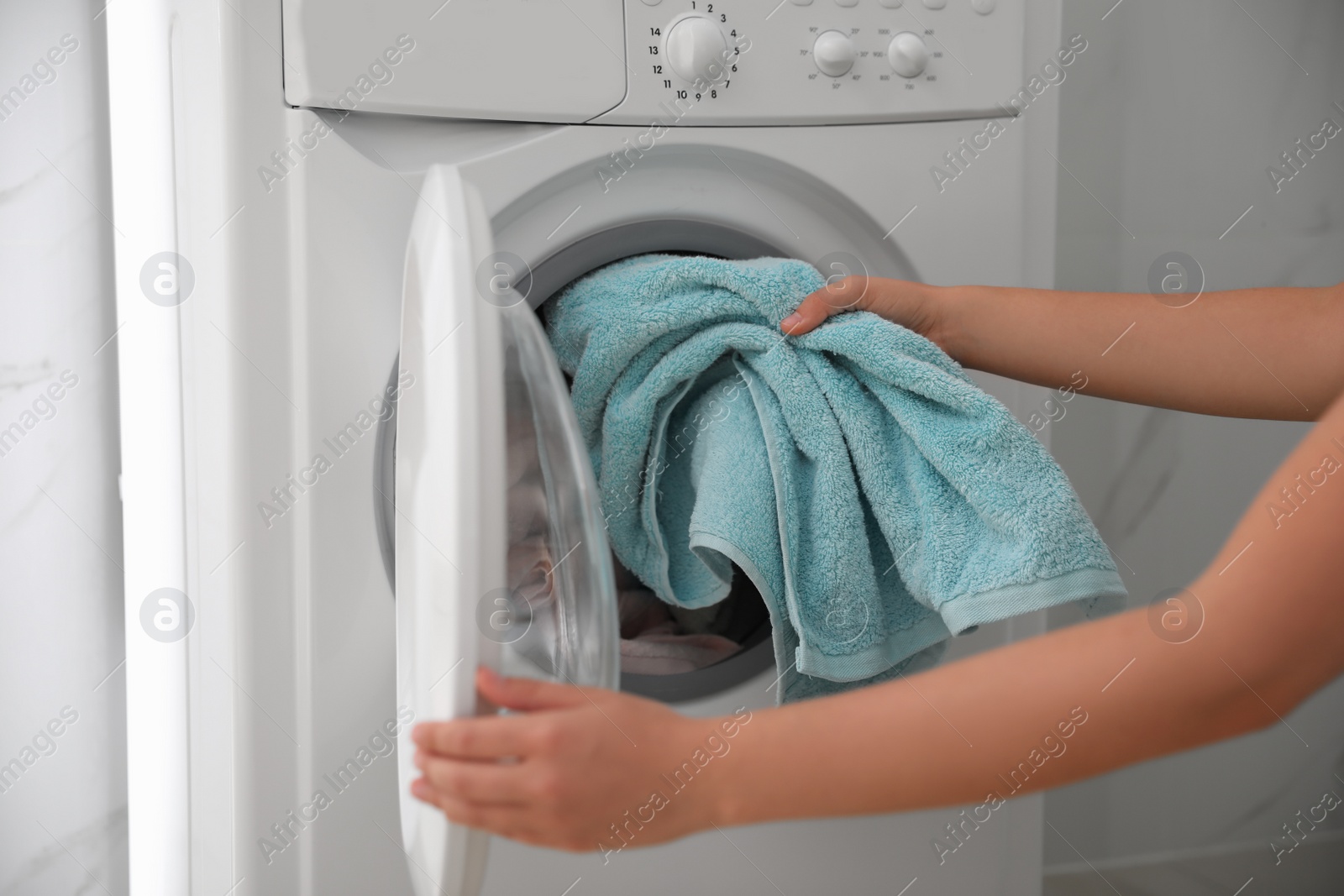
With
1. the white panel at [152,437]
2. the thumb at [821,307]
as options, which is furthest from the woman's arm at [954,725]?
the white panel at [152,437]

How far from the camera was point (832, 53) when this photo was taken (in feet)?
2.42

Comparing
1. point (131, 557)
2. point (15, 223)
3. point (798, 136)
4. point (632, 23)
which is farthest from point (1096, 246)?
point (15, 223)

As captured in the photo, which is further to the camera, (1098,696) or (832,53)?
(832,53)

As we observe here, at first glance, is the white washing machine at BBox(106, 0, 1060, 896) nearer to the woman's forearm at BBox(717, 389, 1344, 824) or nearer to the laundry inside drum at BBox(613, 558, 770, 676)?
the laundry inside drum at BBox(613, 558, 770, 676)

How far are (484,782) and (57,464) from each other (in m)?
0.86

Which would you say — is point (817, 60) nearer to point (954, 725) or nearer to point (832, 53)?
point (832, 53)

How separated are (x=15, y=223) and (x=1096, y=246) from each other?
47.9 inches

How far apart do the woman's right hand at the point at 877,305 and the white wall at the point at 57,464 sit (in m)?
0.80

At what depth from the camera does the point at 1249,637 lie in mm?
392

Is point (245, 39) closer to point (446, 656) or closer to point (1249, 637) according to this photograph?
point (446, 656)

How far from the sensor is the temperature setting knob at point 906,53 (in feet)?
2.50

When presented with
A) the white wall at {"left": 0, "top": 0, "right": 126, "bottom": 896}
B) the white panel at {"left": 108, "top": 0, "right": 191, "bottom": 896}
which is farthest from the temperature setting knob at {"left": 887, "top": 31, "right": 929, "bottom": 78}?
the white wall at {"left": 0, "top": 0, "right": 126, "bottom": 896}

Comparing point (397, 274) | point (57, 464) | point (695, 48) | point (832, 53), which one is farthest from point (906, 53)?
point (57, 464)

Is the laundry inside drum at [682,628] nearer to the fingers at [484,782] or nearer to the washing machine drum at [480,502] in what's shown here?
the washing machine drum at [480,502]
